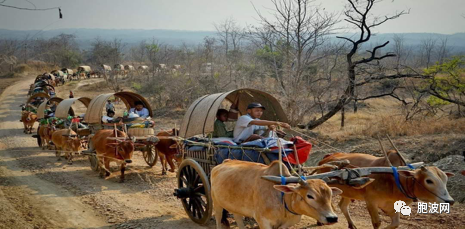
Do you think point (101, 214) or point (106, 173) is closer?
point (101, 214)

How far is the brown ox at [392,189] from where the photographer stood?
5496mm

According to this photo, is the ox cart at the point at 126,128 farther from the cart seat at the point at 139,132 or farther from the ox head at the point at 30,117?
the ox head at the point at 30,117

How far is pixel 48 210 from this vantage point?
Result: 8.62 meters

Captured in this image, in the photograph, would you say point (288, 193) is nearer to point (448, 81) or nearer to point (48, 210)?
point (48, 210)

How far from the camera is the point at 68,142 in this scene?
1456cm

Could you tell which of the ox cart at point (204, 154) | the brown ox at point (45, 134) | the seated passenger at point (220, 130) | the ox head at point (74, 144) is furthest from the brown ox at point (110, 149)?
the brown ox at point (45, 134)

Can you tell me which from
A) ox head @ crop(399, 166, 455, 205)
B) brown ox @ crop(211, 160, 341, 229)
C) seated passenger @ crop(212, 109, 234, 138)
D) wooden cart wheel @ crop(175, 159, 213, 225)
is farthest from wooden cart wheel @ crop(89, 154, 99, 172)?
ox head @ crop(399, 166, 455, 205)

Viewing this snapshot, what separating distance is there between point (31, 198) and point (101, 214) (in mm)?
2368

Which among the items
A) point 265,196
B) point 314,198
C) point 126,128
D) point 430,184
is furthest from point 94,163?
point 430,184

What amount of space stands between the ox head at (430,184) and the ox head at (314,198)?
159 cm

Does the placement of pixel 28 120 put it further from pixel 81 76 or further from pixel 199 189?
pixel 81 76

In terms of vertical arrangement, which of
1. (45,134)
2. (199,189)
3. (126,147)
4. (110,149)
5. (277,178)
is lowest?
(45,134)

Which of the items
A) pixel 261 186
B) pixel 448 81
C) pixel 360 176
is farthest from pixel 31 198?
pixel 448 81

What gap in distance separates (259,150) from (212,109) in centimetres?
157
